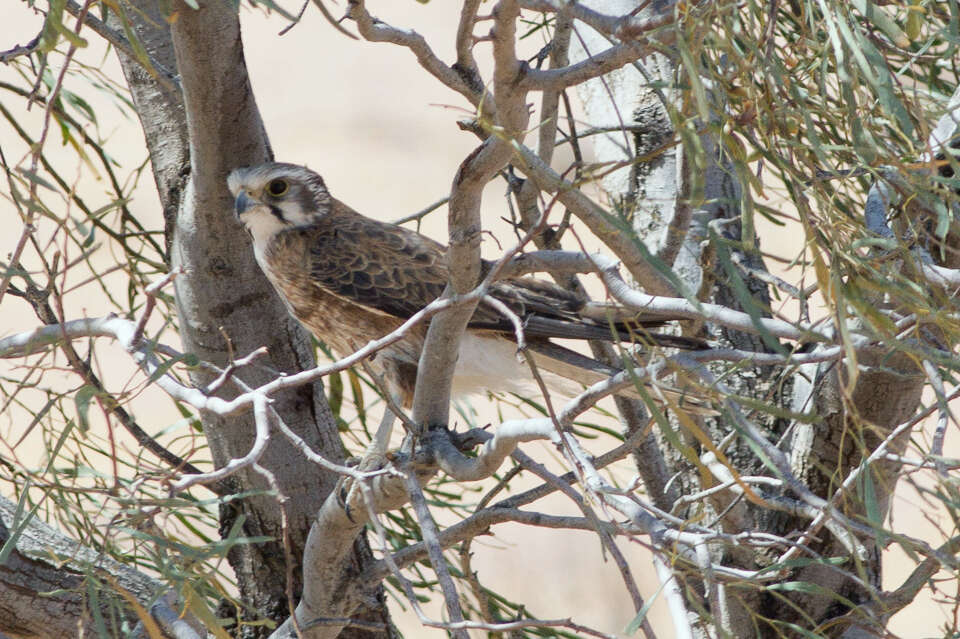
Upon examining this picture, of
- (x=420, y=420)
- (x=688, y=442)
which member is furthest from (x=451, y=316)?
(x=688, y=442)

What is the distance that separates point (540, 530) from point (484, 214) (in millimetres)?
4221

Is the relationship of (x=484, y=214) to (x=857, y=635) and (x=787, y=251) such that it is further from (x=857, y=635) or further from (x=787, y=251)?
(x=857, y=635)

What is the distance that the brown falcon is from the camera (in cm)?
315

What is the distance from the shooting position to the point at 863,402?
247 cm

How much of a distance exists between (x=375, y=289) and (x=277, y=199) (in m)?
0.43

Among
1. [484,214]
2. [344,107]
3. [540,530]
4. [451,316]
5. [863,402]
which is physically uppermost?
[344,107]

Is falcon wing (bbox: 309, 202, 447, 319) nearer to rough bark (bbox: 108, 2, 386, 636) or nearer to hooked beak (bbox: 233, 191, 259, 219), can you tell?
rough bark (bbox: 108, 2, 386, 636)

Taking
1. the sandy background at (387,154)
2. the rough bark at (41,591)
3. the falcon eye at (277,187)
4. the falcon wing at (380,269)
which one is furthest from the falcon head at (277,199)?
the sandy background at (387,154)

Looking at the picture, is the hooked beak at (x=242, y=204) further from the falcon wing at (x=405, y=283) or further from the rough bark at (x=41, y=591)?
the rough bark at (x=41, y=591)

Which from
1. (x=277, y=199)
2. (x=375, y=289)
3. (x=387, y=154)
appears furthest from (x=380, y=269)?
(x=387, y=154)

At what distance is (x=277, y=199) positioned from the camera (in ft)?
11.0

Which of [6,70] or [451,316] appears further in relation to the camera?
[6,70]

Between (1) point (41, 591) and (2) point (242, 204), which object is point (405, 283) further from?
(1) point (41, 591)

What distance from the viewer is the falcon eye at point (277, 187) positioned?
3162 mm
